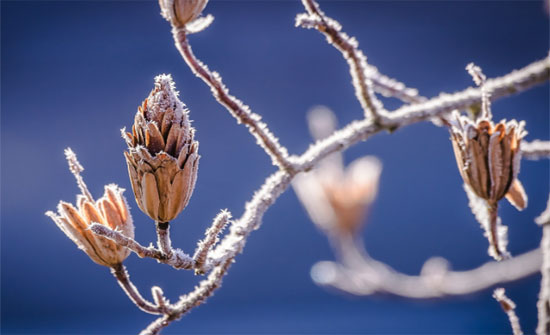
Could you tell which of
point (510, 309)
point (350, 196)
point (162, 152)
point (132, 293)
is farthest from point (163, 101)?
point (350, 196)

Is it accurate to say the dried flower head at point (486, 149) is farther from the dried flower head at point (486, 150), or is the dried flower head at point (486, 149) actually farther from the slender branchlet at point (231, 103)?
the slender branchlet at point (231, 103)

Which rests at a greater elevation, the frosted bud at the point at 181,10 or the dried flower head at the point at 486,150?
the frosted bud at the point at 181,10

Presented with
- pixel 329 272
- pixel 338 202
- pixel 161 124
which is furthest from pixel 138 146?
pixel 329 272

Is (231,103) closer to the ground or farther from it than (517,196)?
farther from it

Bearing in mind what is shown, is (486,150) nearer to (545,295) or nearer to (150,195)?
(545,295)

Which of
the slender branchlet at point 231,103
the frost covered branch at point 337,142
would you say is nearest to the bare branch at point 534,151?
the frost covered branch at point 337,142

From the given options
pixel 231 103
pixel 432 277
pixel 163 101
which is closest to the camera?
pixel 163 101
